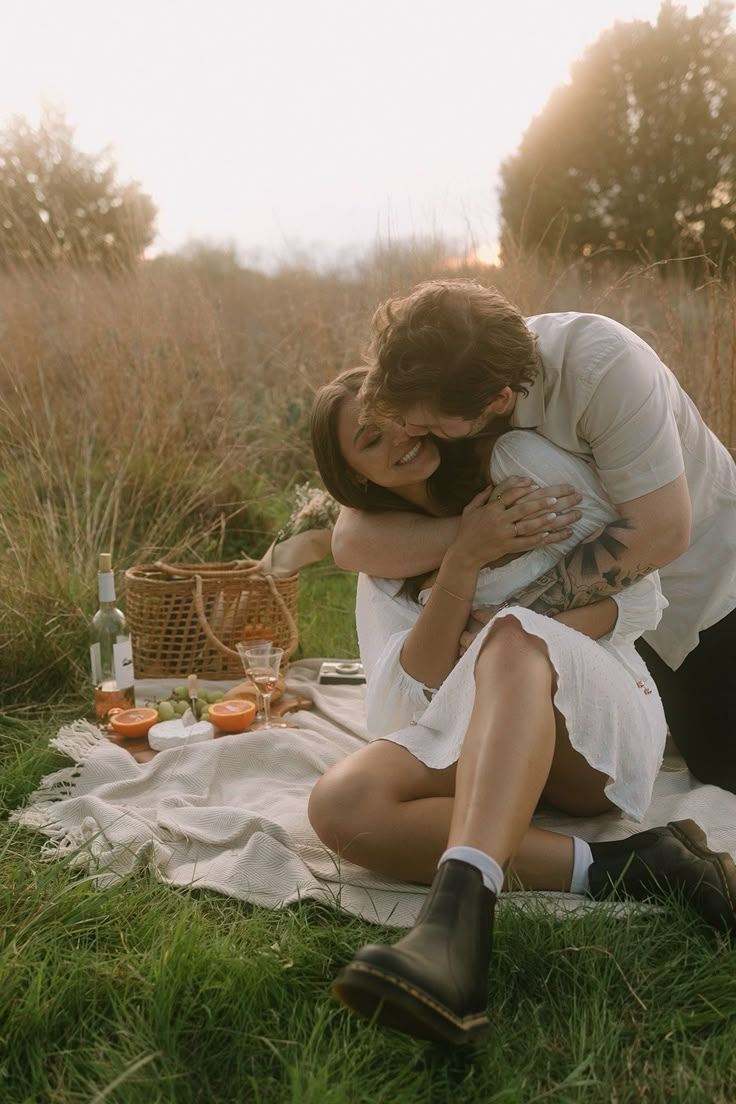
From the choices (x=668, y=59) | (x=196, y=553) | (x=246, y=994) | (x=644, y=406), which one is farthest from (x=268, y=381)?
(x=668, y=59)

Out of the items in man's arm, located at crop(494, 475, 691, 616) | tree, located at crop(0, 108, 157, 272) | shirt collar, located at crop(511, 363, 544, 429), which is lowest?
man's arm, located at crop(494, 475, 691, 616)

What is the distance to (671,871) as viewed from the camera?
1.75 meters

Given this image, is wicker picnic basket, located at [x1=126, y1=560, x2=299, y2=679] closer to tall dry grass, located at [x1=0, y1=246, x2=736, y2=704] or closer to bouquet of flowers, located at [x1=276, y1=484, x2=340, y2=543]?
tall dry grass, located at [x1=0, y1=246, x2=736, y2=704]

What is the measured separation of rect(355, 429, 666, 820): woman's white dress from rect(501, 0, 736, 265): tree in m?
10.1

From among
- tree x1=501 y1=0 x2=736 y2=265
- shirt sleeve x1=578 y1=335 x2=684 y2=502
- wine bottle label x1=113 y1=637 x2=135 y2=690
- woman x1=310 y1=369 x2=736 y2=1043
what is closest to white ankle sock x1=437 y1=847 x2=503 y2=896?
woman x1=310 y1=369 x2=736 y2=1043

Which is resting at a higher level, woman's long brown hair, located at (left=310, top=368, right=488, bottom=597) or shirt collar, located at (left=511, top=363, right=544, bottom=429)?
shirt collar, located at (left=511, top=363, right=544, bottom=429)

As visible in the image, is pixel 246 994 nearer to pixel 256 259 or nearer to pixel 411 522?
pixel 411 522

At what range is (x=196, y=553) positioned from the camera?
415cm

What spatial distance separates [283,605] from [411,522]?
117 centimetres

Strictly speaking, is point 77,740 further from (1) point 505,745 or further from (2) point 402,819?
(1) point 505,745

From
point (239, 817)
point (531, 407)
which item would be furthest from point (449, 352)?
point (239, 817)

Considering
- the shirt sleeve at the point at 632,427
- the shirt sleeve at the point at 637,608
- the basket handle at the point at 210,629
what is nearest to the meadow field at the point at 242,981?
the basket handle at the point at 210,629

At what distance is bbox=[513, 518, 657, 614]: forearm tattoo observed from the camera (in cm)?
189

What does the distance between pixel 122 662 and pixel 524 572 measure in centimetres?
151
